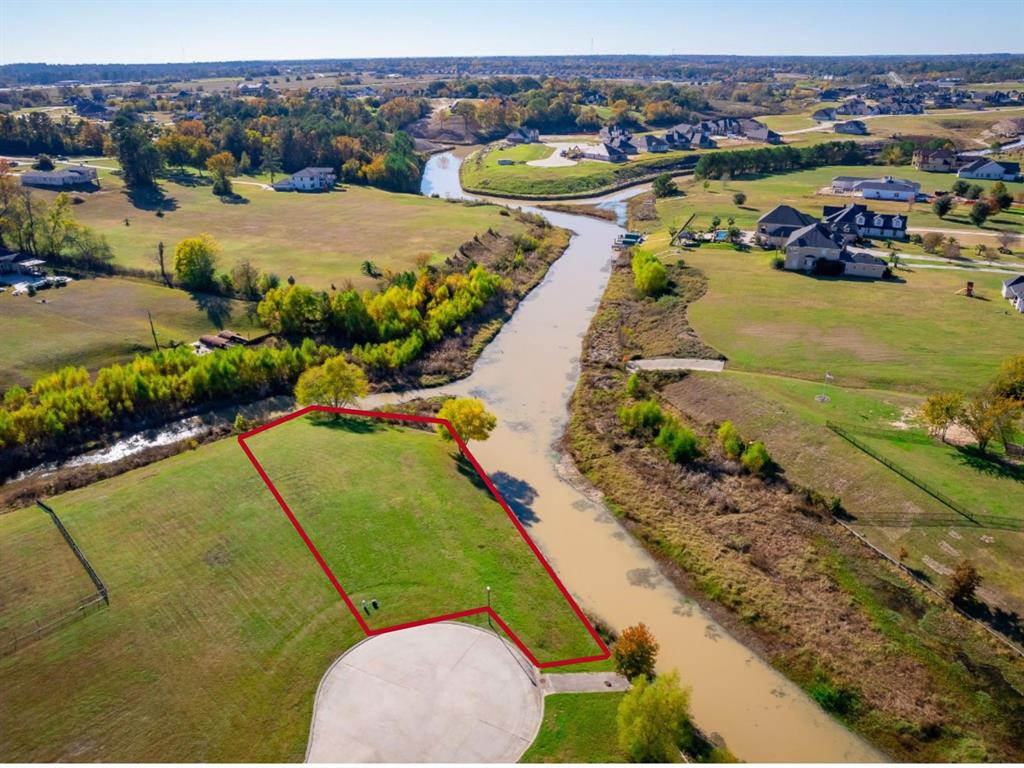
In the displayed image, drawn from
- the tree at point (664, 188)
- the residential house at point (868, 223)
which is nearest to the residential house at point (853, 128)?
the tree at point (664, 188)

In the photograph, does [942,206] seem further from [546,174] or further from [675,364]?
[546,174]

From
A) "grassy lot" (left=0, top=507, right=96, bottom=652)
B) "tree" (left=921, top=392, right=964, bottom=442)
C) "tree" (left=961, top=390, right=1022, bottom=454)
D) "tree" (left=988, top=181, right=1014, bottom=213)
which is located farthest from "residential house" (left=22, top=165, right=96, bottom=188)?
"tree" (left=988, top=181, right=1014, bottom=213)

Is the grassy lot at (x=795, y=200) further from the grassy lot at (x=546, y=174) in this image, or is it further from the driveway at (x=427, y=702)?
the driveway at (x=427, y=702)

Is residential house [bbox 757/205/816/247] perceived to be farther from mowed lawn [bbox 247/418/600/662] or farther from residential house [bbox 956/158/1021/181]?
residential house [bbox 956/158/1021/181]

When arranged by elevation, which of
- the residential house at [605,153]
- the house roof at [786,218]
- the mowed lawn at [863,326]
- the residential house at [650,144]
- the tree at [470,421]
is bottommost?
the tree at [470,421]

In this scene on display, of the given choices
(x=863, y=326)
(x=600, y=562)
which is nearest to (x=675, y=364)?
(x=863, y=326)

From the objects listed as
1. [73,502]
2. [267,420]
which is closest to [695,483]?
[267,420]
